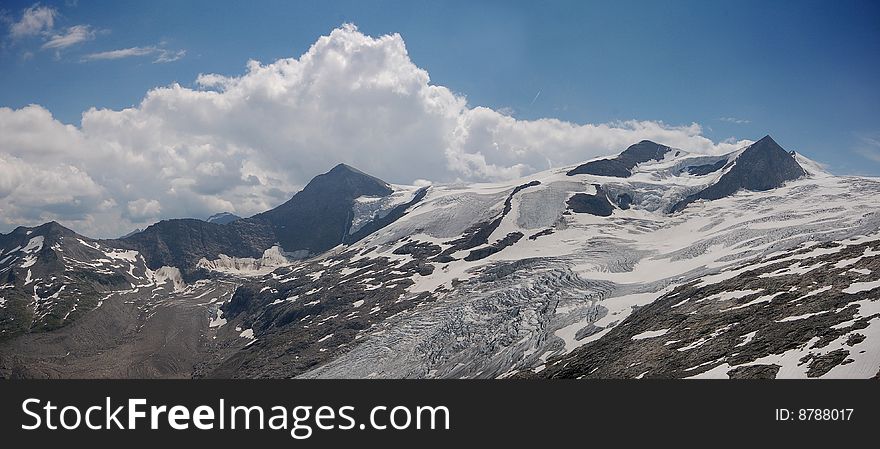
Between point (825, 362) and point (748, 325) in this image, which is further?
point (748, 325)

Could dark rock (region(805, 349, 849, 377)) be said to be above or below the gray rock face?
below

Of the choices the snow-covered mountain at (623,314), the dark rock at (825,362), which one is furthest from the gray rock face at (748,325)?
the snow-covered mountain at (623,314)

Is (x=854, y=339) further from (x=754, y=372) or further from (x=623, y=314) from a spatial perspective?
(x=623, y=314)

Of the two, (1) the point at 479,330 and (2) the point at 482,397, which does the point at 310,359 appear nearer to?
(1) the point at 479,330

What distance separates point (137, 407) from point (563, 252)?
15621cm

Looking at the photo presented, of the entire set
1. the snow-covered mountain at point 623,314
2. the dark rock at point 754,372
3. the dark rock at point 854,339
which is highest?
the snow-covered mountain at point 623,314

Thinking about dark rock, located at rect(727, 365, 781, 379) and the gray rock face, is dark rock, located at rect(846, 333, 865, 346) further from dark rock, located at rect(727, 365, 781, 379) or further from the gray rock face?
dark rock, located at rect(727, 365, 781, 379)

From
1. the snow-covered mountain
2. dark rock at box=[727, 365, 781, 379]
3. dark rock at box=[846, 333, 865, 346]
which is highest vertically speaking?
the snow-covered mountain

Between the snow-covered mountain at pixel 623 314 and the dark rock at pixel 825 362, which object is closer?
the dark rock at pixel 825 362

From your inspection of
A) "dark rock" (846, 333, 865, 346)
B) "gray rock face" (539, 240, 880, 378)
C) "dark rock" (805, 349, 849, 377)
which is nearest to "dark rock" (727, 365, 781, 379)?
"gray rock face" (539, 240, 880, 378)

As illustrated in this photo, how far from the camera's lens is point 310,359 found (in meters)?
147

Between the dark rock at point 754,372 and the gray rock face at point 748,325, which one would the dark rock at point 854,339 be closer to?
the gray rock face at point 748,325

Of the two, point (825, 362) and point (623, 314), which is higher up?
point (623, 314)

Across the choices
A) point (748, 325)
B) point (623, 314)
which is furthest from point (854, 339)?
point (623, 314)
